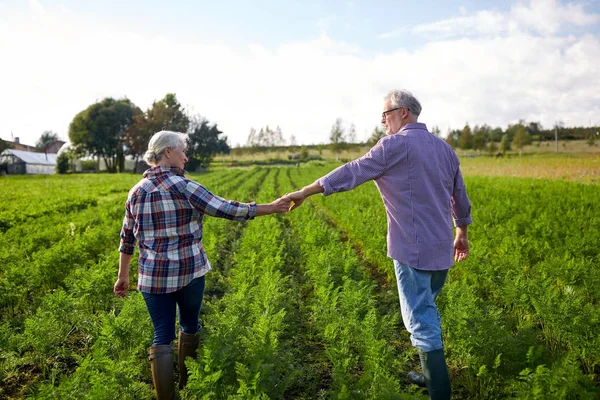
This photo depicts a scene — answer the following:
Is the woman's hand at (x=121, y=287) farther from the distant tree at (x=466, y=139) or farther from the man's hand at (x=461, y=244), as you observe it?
the distant tree at (x=466, y=139)

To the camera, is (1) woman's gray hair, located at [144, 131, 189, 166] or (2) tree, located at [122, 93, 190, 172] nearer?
(1) woman's gray hair, located at [144, 131, 189, 166]

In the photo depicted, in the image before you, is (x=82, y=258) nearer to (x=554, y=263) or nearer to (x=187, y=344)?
(x=187, y=344)

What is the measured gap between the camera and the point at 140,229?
301 centimetres

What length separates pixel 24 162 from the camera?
171 ft

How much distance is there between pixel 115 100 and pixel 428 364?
209 feet

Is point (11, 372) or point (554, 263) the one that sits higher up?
point (554, 263)

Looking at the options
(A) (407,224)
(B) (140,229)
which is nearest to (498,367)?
(A) (407,224)

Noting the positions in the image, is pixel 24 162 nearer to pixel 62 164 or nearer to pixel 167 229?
pixel 62 164

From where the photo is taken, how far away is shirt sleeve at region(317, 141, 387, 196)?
2.82 metres

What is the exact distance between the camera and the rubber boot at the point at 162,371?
302cm

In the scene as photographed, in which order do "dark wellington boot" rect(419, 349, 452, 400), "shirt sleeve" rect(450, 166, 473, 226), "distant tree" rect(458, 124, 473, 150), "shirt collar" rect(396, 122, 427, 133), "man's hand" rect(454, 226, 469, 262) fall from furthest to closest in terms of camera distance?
"distant tree" rect(458, 124, 473, 150) < "man's hand" rect(454, 226, 469, 262) < "shirt sleeve" rect(450, 166, 473, 226) < "shirt collar" rect(396, 122, 427, 133) < "dark wellington boot" rect(419, 349, 452, 400)

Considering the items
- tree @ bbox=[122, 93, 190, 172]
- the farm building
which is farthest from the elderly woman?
the farm building

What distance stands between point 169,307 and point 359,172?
1.80 metres

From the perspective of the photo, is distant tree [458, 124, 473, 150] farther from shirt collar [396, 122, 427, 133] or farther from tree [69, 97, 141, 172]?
shirt collar [396, 122, 427, 133]
